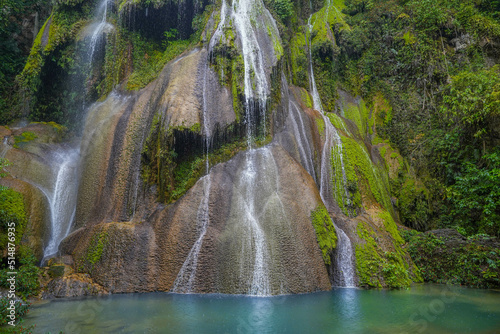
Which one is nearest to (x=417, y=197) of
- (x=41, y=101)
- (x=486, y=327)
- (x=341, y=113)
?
(x=341, y=113)

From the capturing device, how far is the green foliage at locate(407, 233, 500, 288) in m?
12.1

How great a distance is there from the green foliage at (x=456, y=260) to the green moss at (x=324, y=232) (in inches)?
165

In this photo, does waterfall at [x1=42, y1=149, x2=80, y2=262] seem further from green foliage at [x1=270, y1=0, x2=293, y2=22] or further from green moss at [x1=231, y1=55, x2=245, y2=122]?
green foliage at [x1=270, y1=0, x2=293, y2=22]

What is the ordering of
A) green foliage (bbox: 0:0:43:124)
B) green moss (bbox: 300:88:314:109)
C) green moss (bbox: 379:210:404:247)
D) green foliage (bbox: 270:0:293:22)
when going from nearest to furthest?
green moss (bbox: 379:210:404:247) → green foliage (bbox: 0:0:43:124) → green moss (bbox: 300:88:314:109) → green foliage (bbox: 270:0:293:22)

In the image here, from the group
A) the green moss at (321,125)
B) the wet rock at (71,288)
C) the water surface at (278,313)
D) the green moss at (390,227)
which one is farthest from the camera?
the green moss at (321,125)

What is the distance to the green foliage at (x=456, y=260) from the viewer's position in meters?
12.1

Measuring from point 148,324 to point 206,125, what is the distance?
933 cm

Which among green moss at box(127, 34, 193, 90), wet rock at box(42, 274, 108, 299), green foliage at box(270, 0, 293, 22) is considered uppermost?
green foliage at box(270, 0, 293, 22)

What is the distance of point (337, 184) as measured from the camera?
50.7 feet

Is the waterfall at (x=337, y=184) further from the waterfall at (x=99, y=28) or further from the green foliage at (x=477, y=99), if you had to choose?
the waterfall at (x=99, y=28)

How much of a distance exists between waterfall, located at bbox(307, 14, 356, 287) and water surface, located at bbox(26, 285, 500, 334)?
149 centimetres

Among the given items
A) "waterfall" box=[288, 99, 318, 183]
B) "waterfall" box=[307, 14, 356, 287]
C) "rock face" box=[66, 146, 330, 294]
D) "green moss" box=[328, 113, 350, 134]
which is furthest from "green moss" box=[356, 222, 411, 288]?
"green moss" box=[328, 113, 350, 134]

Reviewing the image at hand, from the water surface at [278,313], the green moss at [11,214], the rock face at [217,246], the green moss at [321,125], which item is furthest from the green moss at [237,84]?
the green moss at [11,214]

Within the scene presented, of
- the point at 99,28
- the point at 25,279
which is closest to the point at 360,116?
the point at 99,28
